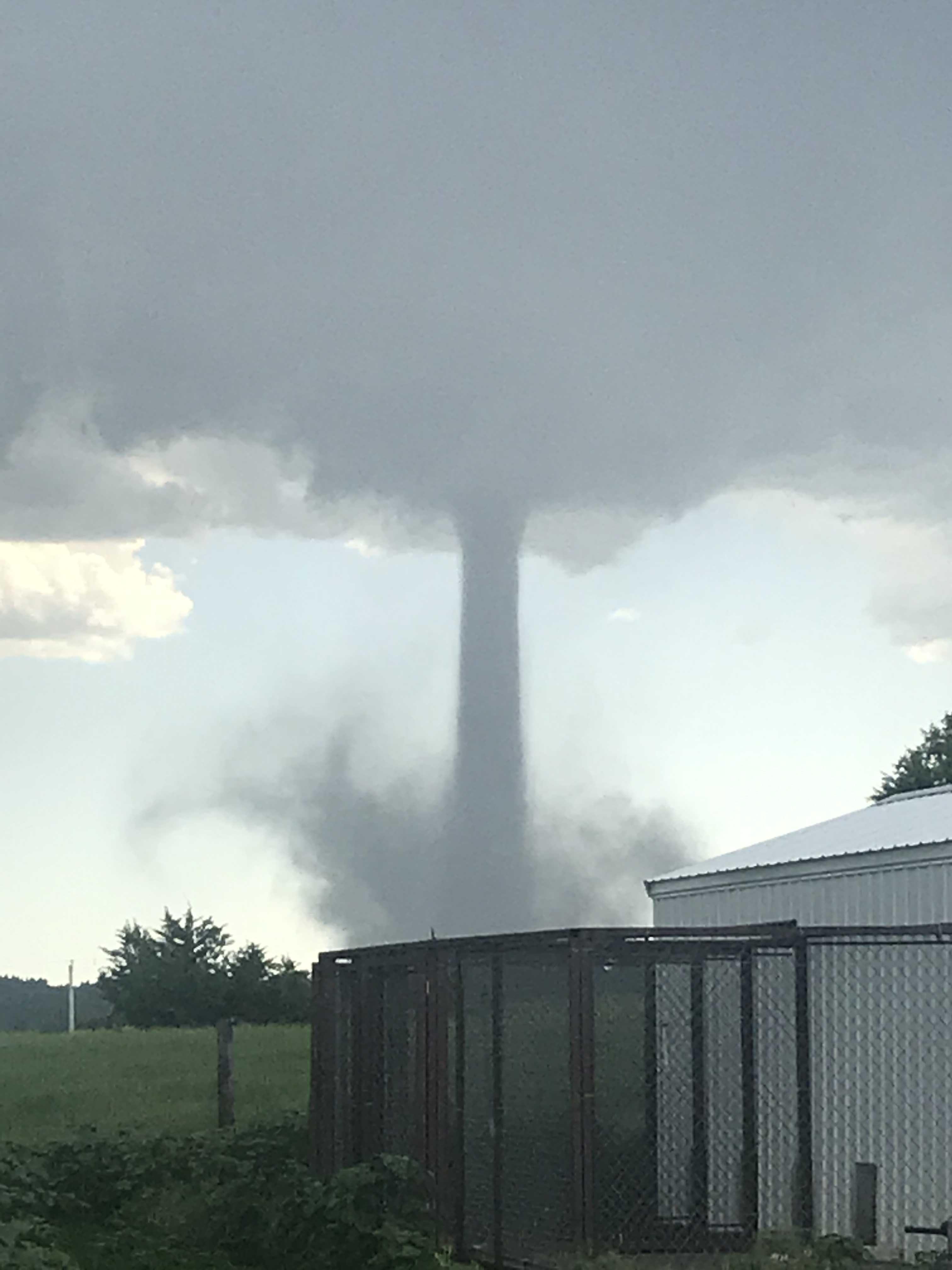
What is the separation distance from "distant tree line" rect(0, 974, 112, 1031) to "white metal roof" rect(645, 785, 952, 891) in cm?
9758

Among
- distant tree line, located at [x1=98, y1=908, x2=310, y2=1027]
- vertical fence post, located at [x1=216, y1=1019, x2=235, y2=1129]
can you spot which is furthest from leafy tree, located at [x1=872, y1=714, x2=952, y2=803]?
vertical fence post, located at [x1=216, y1=1019, x2=235, y2=1129]

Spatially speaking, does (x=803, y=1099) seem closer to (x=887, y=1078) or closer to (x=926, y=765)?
(x=887, y=1078)

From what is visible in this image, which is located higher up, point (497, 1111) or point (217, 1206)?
point (497, 1111)

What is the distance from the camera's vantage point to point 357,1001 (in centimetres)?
1554

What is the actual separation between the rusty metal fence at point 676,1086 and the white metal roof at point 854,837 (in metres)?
1.02

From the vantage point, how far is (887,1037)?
13469 mm

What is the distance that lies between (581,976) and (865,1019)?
284 cm

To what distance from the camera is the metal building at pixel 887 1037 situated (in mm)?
13039

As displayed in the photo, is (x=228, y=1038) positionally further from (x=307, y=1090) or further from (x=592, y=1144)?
(x=592, y=1144)

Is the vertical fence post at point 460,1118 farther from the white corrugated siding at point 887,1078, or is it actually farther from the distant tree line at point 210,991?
the distant tree line at point 210,991

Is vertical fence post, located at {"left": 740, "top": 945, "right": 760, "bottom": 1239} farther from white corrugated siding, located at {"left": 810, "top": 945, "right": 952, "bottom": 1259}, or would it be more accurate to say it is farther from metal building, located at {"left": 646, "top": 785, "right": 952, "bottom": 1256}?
white corrugated siding, located at {"left": 810, "top": 945, "right": 952, "bottom": 1259}

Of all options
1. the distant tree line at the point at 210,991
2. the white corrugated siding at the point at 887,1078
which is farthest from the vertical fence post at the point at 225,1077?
the distant tree line at the point at 210,991

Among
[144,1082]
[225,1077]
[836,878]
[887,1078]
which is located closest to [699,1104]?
[887,1078]

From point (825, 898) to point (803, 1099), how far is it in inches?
123
